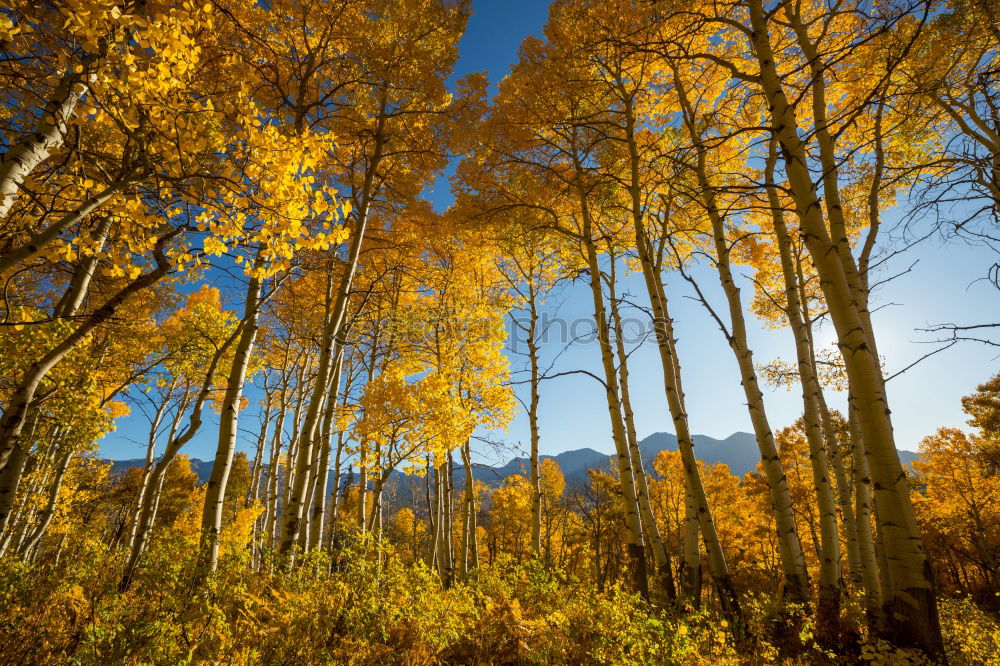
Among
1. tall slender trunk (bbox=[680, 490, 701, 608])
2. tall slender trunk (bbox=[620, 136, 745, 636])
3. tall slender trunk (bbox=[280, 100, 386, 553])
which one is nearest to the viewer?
tall slender trunk (bbox=[620, 136, 745, 636])

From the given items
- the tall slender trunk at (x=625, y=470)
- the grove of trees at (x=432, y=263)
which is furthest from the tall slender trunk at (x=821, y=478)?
the tall slender trunk at (x=625, y=470)

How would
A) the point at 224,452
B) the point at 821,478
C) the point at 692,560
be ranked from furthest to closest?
the point at 692,560 < the point at 821,478 < the point at 224,452

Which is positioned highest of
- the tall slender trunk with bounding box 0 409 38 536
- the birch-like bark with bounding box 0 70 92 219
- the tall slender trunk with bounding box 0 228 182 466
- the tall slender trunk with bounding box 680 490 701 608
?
the birch-like bark with bounding box 0 70 92 219

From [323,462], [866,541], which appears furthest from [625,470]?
[323,462]

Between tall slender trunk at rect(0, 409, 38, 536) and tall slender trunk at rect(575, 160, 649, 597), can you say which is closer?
Result: tall slender trunk at rect(0, 409, 38, 536)

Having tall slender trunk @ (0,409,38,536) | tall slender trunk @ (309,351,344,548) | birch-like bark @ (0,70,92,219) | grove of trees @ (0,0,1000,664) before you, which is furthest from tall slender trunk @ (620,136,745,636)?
tall slender trunk @ (0,409,38,536)

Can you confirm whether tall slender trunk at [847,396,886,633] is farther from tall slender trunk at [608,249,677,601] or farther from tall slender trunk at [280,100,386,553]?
tall slender trunk at [280,100,386,553]

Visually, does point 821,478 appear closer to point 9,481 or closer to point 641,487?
point 641,487

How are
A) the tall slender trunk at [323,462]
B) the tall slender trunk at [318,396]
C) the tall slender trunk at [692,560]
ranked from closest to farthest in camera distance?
the tall slender trunk at [318,396], the tall slender trunk at [692,560], the tall slender trunk at [323,462]

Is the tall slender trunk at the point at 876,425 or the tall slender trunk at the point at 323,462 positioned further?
the tall slender trunk at the point at 323,462

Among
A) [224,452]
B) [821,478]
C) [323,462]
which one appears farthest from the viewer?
[323,462]

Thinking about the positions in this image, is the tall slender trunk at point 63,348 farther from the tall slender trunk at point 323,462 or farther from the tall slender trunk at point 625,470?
the tall slender trunk at point 625,470

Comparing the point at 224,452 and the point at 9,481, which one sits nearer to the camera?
the point at 224,452

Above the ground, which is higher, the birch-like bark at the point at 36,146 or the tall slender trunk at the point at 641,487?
the birch-like bark at the point at 36,146
